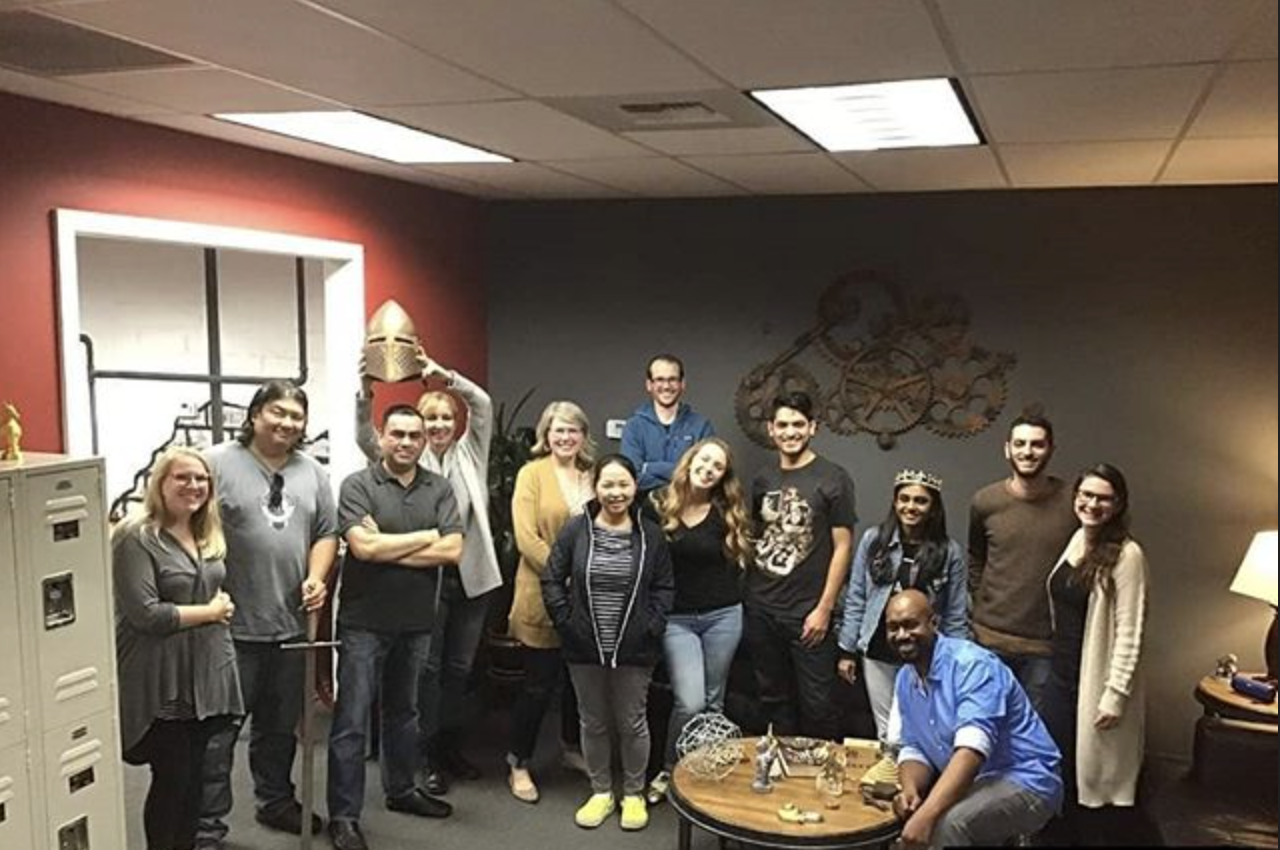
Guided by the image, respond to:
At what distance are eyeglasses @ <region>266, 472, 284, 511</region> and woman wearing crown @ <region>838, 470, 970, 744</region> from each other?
6.17 ft

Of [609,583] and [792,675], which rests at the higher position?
[609,583]

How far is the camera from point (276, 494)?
336cm

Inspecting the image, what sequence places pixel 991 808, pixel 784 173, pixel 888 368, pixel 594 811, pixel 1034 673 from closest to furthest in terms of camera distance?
pixel 991 808
pixel 1034 673
pixel 594 811
pixel 784 173
pixel 888 368

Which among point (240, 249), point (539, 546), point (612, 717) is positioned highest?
point (240, 249)

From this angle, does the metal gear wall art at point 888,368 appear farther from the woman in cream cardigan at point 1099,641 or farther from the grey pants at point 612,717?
the grey pants at point 612,717

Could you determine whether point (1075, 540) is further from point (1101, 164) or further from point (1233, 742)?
point (1101, 164)

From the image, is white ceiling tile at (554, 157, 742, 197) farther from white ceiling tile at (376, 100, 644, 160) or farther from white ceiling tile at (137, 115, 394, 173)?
white ceiling tile at (137, 115, 394, 173)

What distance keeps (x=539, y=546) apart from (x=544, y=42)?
6.95ft

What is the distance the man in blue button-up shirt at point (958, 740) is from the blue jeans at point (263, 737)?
185 centimetres

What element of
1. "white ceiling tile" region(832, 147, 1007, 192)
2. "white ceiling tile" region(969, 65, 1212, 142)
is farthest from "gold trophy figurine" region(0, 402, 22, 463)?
"white ceiling tile" region(832, 147, 1007, 192)

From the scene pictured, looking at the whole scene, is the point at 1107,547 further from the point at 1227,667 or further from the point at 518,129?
the point at 518,129

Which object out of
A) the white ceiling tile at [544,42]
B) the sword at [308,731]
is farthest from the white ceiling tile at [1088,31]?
the sword at [308,731]

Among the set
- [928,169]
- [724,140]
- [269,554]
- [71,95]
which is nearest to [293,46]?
[71,95]

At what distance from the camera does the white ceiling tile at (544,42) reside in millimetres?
2006
